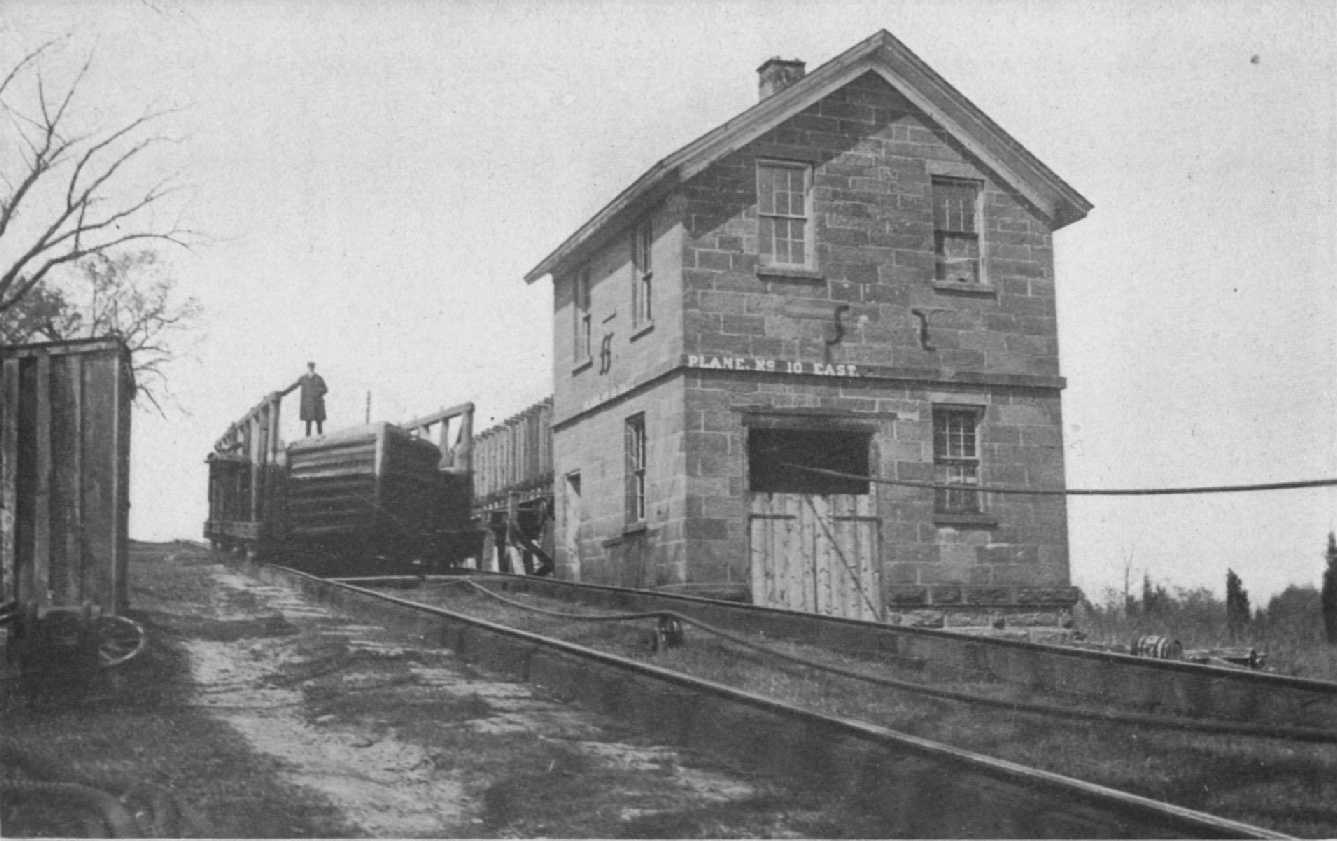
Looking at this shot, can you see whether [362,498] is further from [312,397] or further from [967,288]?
[967,288]

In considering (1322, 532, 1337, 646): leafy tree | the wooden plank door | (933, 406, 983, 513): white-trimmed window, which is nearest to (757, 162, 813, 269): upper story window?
(933, 406, 983, 513): white-trimmed window

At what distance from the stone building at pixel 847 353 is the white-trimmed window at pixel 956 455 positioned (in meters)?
0.03

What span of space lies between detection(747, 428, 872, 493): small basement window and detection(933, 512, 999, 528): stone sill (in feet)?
3.36

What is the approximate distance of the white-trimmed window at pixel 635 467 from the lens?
59.7ft

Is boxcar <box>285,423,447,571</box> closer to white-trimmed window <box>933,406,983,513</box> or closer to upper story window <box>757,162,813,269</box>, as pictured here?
upper story window <box>757,162,813,269</box>

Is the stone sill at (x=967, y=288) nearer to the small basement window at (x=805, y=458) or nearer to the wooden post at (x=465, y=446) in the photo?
the small basement window at (x=805, y=458)

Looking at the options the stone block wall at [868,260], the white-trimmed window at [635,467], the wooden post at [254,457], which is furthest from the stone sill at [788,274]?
the wooden post at [254,457]

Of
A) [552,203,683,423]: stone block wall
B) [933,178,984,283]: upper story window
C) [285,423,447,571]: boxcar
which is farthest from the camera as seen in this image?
[285,423,447,571]: boxcar

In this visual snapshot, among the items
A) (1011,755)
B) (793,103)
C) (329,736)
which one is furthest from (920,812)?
(793,103)

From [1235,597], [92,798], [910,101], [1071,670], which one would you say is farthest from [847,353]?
[1235,597]

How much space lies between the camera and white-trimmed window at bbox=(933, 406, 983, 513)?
57.3ft

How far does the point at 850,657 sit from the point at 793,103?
312 inches

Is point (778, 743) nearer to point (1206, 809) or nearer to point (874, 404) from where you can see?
point (1206, 809)

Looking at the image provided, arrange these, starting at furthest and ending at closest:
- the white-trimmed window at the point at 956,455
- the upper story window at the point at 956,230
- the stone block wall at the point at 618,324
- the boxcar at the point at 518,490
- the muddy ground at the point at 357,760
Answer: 1. the boxcar at the point at 518,490
2. the upper story window at the point at 956,230
3. the white-trimmed window at the point at 956,455
4. the stone block wall at the point at 618,324
5. the muddy ground at the point at 357,760
